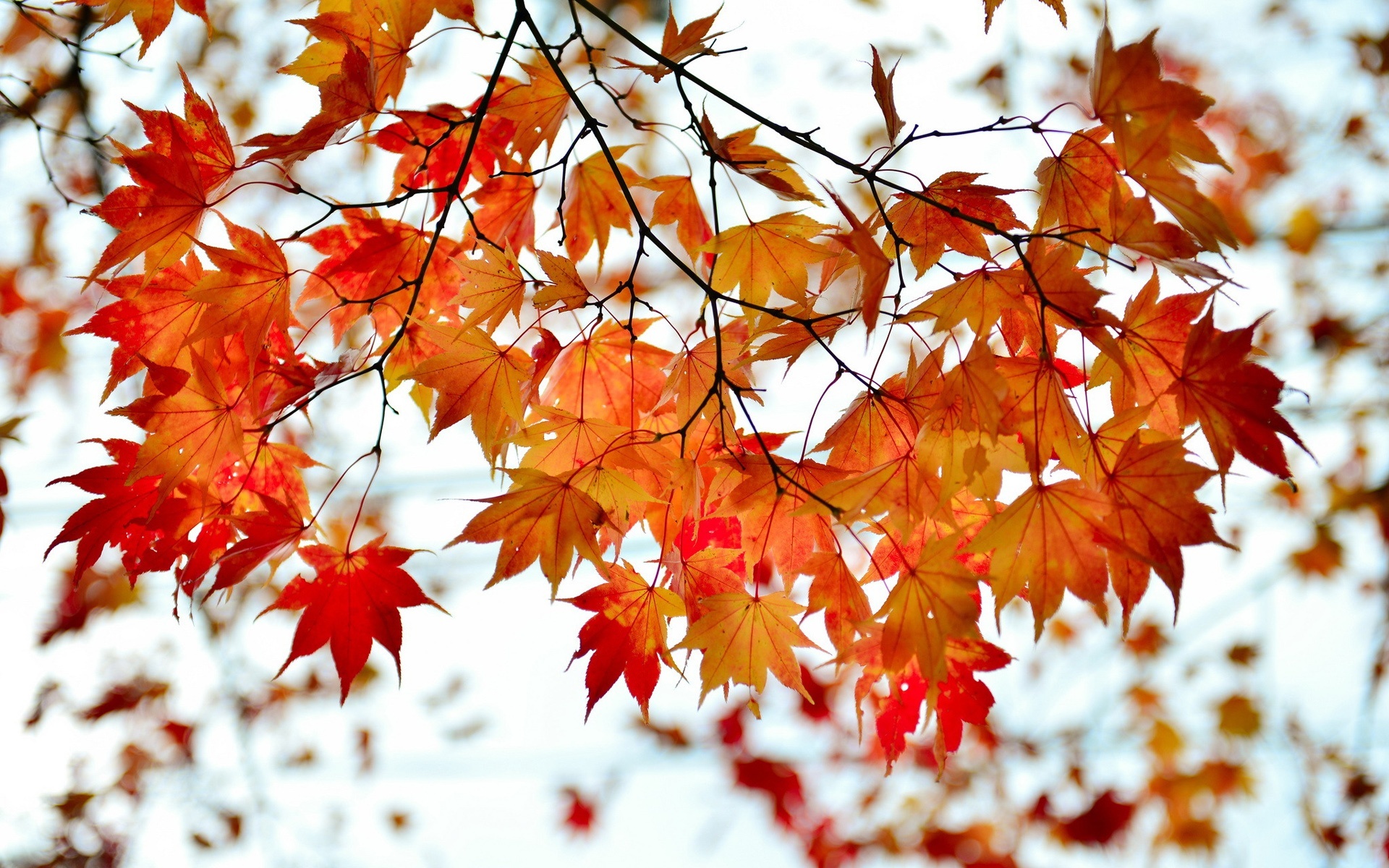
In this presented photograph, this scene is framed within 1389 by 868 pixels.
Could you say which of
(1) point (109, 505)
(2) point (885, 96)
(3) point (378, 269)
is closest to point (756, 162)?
(2) point (885, 96)

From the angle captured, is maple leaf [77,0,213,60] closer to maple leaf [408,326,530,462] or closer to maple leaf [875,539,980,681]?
maple leaf [408,326,530,462]

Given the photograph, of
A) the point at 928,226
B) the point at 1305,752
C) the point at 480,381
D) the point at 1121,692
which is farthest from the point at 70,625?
the point at 1305,752

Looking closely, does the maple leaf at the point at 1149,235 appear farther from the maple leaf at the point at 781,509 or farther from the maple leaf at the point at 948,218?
the maple leaf at the point at 781,509

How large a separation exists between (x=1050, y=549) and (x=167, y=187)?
0.94 metres

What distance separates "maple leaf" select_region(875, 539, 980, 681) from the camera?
30.5 inches

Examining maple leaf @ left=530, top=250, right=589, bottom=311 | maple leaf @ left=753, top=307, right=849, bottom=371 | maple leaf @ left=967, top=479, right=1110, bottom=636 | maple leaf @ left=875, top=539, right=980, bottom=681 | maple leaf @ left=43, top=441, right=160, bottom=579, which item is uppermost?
maple leaf @ left=530, top=250, right=589, bottom=311

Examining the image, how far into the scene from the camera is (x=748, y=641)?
0.93 metres

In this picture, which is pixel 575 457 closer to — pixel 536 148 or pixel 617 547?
pixel 617 547

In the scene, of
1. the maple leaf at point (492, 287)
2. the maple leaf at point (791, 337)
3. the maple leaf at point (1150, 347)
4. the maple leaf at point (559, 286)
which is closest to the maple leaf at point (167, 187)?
the maple leaf at point (492, 287)

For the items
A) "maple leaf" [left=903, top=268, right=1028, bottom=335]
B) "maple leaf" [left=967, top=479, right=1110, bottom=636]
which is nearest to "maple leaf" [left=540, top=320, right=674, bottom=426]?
"maple leaf" [left=903, top=268, right=1028, bottom=335]

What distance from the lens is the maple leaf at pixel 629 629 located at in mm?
909

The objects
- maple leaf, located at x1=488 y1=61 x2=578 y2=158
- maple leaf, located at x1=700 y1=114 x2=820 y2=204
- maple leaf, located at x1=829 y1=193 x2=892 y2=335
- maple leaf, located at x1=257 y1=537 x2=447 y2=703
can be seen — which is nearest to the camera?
maple leaf, located at x1=829 y1=193 x2=892 y2=335

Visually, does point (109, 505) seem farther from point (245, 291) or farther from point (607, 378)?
point (607, 378)

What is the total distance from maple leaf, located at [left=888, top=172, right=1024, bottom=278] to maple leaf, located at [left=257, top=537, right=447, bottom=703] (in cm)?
64
